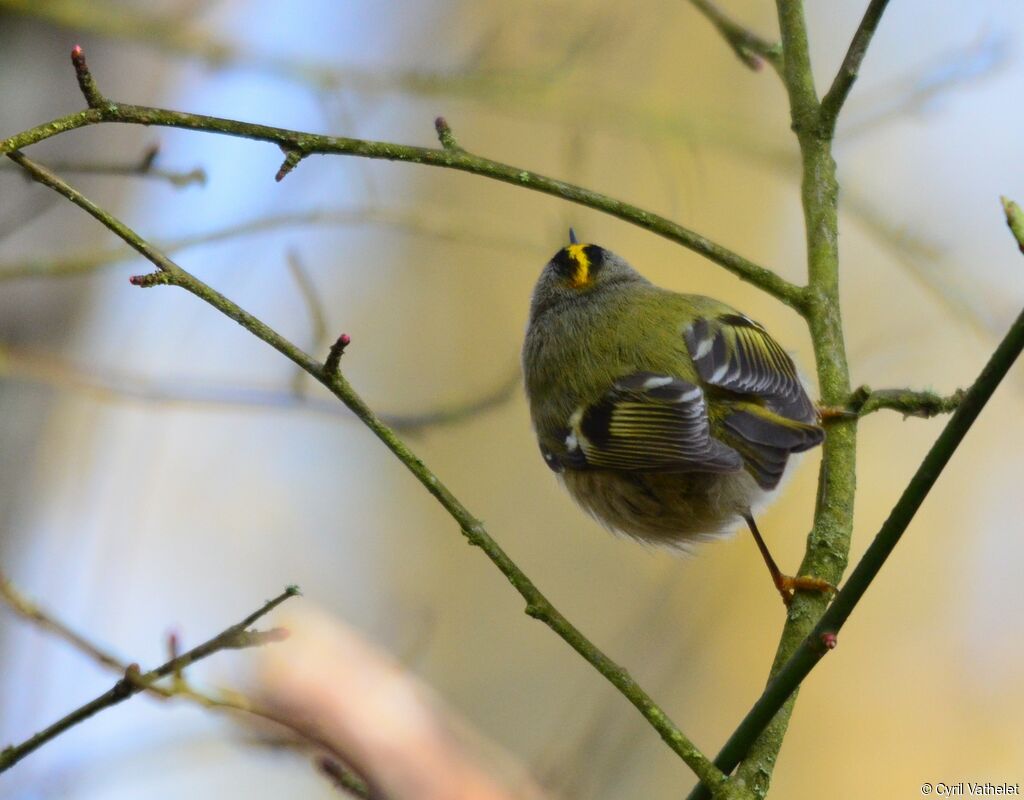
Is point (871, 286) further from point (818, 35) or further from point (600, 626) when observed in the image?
point (600, 626)

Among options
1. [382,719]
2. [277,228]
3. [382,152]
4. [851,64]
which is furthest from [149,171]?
[382,719]

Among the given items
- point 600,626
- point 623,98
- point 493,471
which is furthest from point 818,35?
point 600,626

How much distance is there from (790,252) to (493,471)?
1.91 metres

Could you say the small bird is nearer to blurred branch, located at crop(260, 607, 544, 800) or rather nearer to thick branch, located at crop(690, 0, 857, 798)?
thick branch, located at crop(690, 0, 857, 798)

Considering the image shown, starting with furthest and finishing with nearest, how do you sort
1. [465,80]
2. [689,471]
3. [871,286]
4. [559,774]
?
[871,286], [465,80], [559,774], [689,471]

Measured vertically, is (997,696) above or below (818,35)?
below

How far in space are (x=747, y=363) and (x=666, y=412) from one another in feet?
0.71

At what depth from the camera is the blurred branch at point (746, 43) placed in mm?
2223

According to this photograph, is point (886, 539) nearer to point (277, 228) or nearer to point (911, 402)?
point (911, 402)

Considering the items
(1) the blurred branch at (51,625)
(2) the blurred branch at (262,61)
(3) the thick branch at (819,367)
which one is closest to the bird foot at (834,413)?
(3) the thick branch at (819,367)

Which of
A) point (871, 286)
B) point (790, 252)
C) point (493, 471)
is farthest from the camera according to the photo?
point (493, 471)

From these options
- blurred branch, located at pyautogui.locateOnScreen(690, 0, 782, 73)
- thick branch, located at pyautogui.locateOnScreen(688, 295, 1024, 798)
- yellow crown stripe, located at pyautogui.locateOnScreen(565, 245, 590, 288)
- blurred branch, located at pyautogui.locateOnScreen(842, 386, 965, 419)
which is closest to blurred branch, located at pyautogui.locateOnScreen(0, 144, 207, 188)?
yellow crown stripe, located at pyautogui.locateOnScreen(565, 245, 590, 288)

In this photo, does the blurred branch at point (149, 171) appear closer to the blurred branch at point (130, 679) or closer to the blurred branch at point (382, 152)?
the blurred branch at point (382, 152)

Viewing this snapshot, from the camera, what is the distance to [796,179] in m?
3.27
